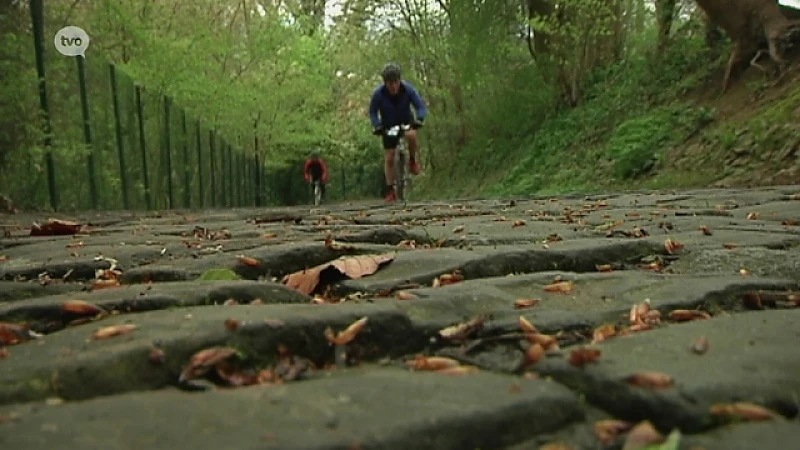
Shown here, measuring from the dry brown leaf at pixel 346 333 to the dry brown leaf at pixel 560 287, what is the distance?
0.71 m

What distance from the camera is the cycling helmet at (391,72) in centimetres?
1010

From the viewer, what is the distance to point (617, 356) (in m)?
1.47

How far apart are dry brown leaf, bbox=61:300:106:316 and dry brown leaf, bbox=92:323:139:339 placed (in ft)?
0.89

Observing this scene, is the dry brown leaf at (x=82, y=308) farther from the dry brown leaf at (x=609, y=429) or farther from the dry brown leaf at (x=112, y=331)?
the dry brown leaf at (x=609, y=429)

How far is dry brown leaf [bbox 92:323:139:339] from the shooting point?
163 centimetres

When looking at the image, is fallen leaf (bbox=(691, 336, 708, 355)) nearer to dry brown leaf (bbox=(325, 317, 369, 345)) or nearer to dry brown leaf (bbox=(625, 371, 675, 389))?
dry brown leaf (bbox=(625, 371, 675, 389))

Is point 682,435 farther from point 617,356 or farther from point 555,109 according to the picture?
point 555,109

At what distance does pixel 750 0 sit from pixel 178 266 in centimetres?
1056

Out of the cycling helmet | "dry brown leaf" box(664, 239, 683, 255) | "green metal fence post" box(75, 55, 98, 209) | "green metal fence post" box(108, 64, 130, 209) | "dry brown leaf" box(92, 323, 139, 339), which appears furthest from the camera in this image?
"green metal fence post" box(108, 64, 130, 209)


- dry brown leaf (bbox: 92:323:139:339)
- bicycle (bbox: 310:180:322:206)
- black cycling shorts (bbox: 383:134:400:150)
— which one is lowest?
bicycle (bbox: 310:180:322:206)

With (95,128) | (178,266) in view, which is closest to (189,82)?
(95,128)

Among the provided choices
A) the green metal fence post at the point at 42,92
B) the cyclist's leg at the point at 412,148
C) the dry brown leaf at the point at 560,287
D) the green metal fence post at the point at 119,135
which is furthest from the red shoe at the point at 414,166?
the dry brown leaf at the point at 560,287

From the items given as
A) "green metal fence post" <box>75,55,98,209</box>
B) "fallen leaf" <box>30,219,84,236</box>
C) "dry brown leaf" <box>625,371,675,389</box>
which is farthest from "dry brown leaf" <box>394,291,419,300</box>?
"green metal fence post" <box>75,55,98,209</box>

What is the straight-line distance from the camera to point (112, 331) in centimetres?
165
